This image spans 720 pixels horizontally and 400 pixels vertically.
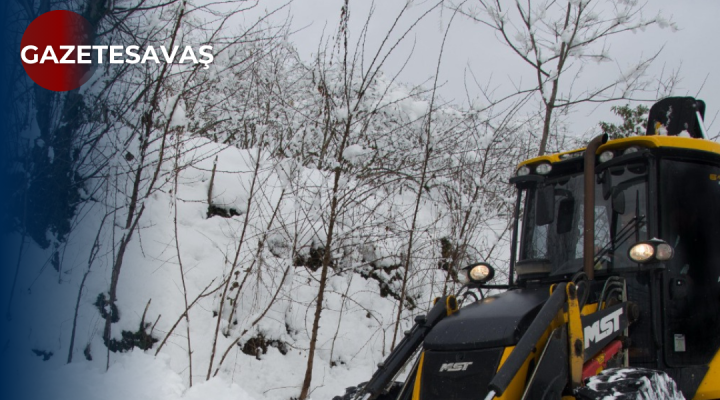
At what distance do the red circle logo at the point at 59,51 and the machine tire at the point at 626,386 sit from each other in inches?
211

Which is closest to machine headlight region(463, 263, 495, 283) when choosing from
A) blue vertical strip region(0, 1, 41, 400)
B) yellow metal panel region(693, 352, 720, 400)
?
Answer: yellow metal panel region(693, 352, 720, 400)

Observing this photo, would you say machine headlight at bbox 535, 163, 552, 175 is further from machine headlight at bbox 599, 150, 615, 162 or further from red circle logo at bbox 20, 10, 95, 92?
red circle logo at bbox 20, 10, 95, 92

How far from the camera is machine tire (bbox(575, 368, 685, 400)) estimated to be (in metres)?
3.44

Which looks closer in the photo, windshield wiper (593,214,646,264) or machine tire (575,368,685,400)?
machine tire (575,368,685,400)

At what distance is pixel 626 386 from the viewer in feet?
11.4

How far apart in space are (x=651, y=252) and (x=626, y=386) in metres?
0.80

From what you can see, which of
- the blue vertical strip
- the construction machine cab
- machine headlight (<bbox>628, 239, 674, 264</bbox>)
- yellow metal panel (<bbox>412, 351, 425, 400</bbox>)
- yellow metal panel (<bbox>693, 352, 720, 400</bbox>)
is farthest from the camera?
the blue vertical strip

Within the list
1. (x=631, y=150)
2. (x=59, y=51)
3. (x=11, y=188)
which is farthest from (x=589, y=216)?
(x=11, y=188)

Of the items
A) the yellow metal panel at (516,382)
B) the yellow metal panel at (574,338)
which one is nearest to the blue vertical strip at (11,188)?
the yellow metal panel at (516,382)

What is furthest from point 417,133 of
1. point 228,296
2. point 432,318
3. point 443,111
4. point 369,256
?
point 432,318

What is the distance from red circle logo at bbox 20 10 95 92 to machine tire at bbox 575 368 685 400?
5364 millimetres

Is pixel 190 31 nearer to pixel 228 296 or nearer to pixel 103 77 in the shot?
pixel 103 77

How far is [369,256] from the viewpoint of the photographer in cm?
998

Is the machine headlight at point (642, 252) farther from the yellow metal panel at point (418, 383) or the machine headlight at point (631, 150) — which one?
the yellow metal panel at point (418, 383)
